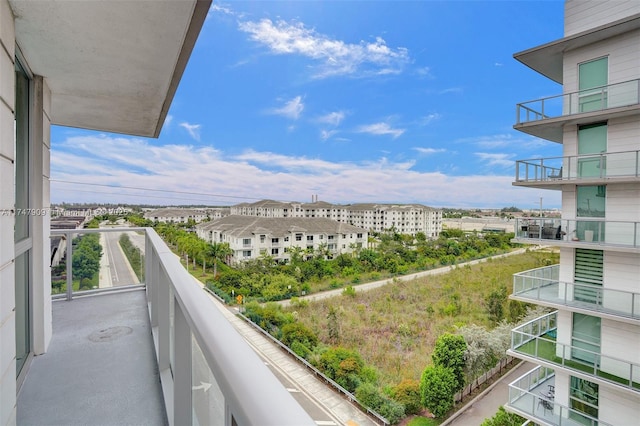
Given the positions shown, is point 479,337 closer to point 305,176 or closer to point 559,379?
point 559,379

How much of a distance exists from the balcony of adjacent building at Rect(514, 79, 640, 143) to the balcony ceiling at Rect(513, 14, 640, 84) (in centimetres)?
80

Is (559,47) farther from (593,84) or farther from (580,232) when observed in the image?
(580,232)

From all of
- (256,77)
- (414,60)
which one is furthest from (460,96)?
(256,77)

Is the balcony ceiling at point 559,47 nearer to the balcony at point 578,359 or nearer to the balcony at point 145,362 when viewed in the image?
the balcony at point 578,359

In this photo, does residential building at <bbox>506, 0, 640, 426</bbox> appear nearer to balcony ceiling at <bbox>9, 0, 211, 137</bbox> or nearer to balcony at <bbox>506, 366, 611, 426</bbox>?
balcony at <bbox>506, 366, 611, 426</bbox>

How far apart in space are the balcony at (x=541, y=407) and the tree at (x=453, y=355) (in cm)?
158

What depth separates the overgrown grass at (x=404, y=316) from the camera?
28.6 ft

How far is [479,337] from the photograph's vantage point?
8.30 meters

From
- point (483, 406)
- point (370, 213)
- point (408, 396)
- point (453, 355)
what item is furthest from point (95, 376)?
point (370, 213)

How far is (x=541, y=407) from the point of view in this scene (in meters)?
5.19

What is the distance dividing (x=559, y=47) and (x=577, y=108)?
1.10 metres

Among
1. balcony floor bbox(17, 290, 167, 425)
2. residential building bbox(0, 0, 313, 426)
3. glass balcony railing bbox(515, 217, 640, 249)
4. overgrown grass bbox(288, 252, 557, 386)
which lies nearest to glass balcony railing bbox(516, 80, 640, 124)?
glass balcony railing bbox(515, 217, 640, 249)

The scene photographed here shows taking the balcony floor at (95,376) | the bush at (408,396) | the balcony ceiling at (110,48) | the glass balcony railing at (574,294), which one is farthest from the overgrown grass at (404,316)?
the balcony ceiling at (110,48)

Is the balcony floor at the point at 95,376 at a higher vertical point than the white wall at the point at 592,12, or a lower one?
lower
